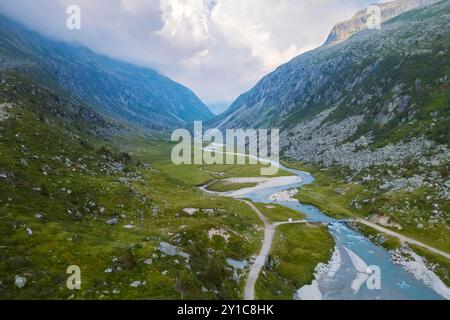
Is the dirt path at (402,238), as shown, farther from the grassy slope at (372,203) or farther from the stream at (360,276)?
the stream at (360,276)

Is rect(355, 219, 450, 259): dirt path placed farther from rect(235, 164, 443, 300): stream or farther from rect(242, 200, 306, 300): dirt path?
rect(242, 200, 306, 300): dirt path

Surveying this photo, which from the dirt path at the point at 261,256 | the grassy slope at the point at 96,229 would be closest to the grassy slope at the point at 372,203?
the dirt path at the point at 261,256

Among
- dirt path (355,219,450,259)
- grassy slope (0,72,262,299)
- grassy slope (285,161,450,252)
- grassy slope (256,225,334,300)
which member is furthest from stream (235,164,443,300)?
grassy slope (0,72,262,299)

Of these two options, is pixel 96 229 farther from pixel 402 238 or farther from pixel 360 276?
pixel 402 238

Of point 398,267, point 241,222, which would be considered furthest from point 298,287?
point 241,222
